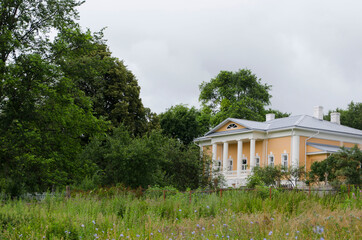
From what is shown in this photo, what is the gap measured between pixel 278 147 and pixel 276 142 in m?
0.52

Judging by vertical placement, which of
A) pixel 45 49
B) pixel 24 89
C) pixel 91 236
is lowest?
pixel 91 236

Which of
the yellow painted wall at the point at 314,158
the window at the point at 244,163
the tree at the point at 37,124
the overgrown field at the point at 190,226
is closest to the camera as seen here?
the overgrown field at the point at 190,226

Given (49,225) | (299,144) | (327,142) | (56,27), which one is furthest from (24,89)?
(327,142)

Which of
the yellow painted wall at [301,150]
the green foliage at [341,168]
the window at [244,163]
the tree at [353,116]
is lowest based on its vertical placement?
the green foliage at [341,168]

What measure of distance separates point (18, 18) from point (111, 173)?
30.6ft

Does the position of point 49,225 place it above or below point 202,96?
below

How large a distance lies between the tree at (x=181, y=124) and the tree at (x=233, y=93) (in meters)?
3.51

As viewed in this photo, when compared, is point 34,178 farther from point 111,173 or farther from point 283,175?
point 283,175

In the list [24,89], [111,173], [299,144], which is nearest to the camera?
[24,89]

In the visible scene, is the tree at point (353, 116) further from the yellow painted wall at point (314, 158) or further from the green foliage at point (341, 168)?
the green foliage at point (341, 168)

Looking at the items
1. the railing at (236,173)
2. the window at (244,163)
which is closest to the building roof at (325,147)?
the railing at (236,173)

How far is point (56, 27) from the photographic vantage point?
83.5ft

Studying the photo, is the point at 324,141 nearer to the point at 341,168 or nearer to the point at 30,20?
the point at 341,168

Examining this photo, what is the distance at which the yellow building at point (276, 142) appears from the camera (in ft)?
137
